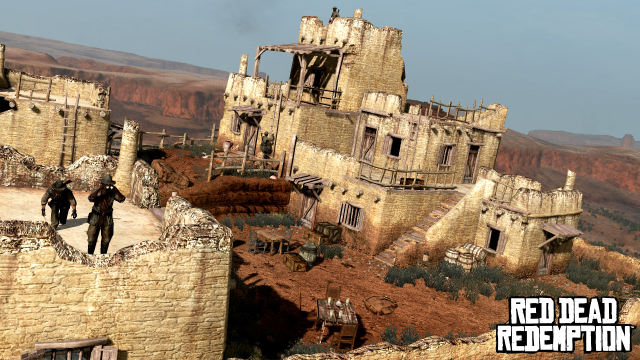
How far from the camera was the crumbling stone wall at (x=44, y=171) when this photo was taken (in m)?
14.8

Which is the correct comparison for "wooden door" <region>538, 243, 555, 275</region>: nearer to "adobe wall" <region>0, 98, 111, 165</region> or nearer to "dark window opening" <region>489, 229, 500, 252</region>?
"dark window opening" <region>489, 229, 500, 252</region>

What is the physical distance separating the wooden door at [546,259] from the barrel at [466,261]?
135 inches

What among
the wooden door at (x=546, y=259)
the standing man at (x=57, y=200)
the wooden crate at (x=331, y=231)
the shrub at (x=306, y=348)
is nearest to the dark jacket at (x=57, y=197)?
the standing man at (x=57, y=200)

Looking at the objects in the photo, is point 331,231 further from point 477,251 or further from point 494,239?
point 494,239

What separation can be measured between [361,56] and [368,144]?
5299 millimetres

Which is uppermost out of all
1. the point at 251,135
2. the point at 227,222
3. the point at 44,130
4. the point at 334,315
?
the point at 251,135

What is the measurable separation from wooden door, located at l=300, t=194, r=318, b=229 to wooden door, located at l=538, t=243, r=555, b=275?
10570 mm

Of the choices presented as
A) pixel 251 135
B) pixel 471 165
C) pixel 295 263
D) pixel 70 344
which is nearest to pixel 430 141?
pixel 471 165

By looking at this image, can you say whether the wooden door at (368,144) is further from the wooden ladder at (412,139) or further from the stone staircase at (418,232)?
the stone staircase at (418,232)

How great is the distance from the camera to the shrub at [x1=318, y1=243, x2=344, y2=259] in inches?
854

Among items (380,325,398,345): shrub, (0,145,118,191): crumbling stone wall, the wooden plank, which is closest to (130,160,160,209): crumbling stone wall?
(0,145,118,191): crumbling stone wall

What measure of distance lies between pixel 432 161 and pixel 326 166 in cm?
569

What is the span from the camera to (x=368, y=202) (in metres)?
22.4

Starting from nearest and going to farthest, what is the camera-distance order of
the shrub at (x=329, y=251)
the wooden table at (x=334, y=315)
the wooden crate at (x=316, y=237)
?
the wooden table at (x=334, y=315)
the shrub at (x=329, y=251)
the wooden crate at (x=316, y=237)
